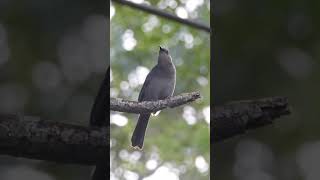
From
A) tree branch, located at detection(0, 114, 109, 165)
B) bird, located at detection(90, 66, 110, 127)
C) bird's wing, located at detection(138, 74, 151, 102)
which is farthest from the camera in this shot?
bird's wing, located at detection(138, 74, 151, 102)

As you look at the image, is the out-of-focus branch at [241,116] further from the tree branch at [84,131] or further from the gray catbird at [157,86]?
the gray catbird at [157,86]

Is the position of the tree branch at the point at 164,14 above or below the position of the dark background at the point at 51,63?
above

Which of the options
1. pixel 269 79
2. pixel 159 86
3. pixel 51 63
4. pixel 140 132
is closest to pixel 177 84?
pixel 159 86

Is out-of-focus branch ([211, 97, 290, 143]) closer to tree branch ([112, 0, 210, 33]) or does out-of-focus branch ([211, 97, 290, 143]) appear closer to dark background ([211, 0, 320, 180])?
dark background ([211, 0, 320, 180])

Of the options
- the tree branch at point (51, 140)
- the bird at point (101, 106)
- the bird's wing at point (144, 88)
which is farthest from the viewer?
the bird's wing at point (144, 88)

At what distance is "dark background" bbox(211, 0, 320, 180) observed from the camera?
2660 millimetres

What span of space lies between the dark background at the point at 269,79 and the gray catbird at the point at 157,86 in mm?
206

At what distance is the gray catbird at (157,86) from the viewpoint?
102 inches

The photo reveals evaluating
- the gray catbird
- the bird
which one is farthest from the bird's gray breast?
the bird

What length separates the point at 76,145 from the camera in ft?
8.09

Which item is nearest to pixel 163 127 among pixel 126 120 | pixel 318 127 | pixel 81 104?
pixel 126 120

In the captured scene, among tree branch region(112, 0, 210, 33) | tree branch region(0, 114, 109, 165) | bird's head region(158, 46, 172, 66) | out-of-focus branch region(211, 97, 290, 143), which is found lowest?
tree branch region(0, 114, 109, 165)

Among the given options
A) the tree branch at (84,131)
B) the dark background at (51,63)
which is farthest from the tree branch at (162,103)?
the dark background at (51,63)

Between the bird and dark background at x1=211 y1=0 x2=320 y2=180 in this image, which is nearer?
the bird
